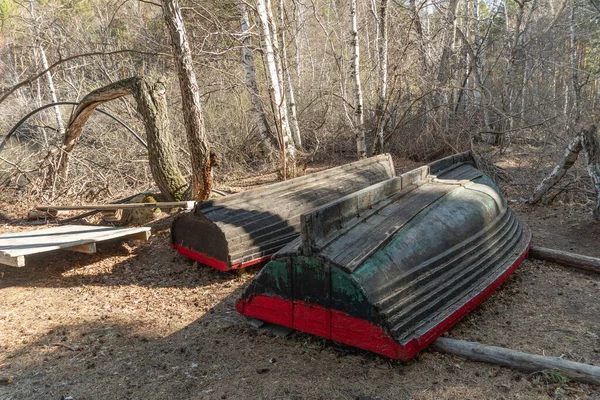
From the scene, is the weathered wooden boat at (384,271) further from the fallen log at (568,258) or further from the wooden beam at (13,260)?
the wooden beam at (13,260)

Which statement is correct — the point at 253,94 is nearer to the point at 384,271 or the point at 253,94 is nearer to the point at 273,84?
the point at 273,84

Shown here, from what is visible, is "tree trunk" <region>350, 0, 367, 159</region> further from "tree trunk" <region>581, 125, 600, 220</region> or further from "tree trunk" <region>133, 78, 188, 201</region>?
"tree trunk" <region>581, 125, 600, 220</region>

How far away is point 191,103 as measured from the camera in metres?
6.70

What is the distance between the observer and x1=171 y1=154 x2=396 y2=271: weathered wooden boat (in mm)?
5219

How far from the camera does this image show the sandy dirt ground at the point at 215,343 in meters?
3.12

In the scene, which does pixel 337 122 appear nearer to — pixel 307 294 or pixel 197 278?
pixel 197 278

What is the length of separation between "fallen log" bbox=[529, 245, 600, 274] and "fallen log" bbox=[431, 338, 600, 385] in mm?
2361

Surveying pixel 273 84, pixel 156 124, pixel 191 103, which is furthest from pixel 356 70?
pixel 156 124

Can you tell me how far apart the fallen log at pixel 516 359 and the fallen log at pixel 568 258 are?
236 cm

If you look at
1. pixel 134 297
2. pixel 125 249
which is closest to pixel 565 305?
pixel 134 297

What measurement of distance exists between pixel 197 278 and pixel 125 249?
1658mm

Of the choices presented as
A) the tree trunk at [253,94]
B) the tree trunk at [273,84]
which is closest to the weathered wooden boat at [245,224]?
the tree trunk at [273,84]

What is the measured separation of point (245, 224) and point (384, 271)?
239cm

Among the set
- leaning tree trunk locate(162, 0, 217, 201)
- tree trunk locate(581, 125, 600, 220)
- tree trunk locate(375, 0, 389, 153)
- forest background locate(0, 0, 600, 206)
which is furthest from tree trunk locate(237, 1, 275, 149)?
tree trunk locate(581, 125, 600, 220)
